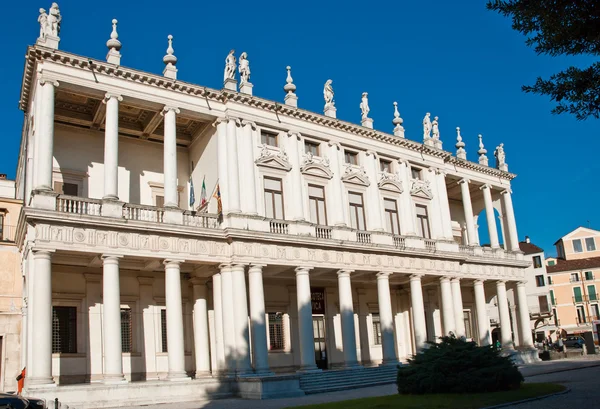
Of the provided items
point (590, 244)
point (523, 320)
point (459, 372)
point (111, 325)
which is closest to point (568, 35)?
point (459, 372)

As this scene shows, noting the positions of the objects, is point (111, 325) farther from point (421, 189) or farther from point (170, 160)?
point (421, 189)

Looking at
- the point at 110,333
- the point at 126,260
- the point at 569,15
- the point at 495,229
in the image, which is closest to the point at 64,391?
the point at 110,333

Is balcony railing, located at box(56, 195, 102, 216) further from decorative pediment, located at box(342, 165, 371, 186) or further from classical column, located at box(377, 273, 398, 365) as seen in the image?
classical column, located at box(377, 273, 398, 365)

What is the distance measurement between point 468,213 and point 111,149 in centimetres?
2420

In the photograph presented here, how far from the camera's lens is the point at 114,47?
2678 cm

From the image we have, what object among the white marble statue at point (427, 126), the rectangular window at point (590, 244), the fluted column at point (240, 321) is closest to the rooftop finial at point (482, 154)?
the white marble statue at point (427, 126)

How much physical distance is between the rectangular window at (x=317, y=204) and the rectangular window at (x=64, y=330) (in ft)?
41.0

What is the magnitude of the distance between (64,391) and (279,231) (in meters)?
12.2

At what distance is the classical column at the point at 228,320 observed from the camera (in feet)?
87.0

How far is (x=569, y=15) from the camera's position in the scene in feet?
32.6

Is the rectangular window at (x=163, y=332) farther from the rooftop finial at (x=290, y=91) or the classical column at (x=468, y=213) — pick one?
the classical column at (x=468, y=213)

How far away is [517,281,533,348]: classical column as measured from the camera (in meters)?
40.5

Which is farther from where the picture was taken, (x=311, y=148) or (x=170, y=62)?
(x=311, y=148)

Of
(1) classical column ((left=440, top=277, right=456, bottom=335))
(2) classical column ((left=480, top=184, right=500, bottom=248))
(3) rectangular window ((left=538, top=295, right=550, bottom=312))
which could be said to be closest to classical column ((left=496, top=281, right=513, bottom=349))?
(2) classical column ((left=480, top=184, right=500, bottom=248))
